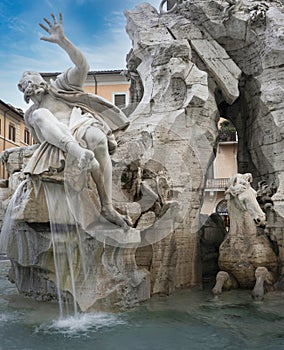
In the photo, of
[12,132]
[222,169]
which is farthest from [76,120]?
[12,132]

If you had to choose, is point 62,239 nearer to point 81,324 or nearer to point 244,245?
point 81,324

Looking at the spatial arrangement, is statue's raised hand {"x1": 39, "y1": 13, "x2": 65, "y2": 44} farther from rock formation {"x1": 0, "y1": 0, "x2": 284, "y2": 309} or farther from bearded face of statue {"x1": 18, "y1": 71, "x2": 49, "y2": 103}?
rock formation {"x1": 0, "y1": 0, "x2": 284, "y2": 309}

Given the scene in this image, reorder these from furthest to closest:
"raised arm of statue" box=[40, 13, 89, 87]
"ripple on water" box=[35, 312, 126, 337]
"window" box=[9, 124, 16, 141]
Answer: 1. "window" box=[9, 124, 16, 141]
2. "raised arm of statue" box=[40, 13, 89, 87]
3. "ripple on water" box=[35, 312, 126, 337]

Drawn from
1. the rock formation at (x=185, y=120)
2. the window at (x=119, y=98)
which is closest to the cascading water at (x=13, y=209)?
the rock formation at (x=185, y=120)

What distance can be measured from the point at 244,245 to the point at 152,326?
223 cm

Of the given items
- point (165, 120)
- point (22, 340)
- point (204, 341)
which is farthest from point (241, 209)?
point (22, 340)

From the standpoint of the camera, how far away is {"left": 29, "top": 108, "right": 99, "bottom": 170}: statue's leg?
12.9 ft

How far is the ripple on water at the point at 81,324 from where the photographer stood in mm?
3713

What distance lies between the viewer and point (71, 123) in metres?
4.46

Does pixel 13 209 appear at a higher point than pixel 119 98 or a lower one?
lower

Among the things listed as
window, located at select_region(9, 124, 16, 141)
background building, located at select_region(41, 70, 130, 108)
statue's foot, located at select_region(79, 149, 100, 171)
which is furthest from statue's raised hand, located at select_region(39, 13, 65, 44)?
window, located at select_region(9, 124, 16, 141)

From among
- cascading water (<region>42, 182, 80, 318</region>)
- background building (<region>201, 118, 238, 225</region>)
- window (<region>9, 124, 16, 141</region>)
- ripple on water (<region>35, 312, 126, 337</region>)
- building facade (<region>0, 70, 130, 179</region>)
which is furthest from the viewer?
window (<region>9, 124, 16, 141</region>)

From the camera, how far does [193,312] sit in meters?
4.54

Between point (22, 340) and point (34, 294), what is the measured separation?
1146 millimetres
